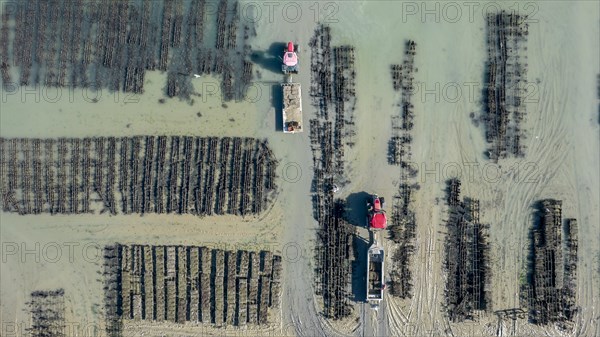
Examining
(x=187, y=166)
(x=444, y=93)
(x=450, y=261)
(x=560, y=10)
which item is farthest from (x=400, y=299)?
(x=560, y=10)

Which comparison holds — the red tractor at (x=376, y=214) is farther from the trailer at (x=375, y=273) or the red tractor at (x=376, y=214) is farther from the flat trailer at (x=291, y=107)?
the flat trailer at (x=291, y=107)

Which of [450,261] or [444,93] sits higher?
[444,93]

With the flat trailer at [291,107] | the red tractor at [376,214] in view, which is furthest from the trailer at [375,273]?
the flat trailer at [291,107]

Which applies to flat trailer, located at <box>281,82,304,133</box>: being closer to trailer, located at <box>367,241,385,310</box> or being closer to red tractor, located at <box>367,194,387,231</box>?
red tractor, located at <box>367,194,387,231</box>

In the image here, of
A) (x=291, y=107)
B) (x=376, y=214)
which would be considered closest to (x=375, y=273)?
(x=376, y=214)

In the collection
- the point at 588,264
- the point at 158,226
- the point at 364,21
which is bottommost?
the point at 588,264

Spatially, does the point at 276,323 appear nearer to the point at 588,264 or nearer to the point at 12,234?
the point at 12,234

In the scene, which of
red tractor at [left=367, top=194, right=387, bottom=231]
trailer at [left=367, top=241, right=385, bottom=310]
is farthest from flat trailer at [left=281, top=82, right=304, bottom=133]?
trailer at [left=367, top=241, right=385, bottom=310]
